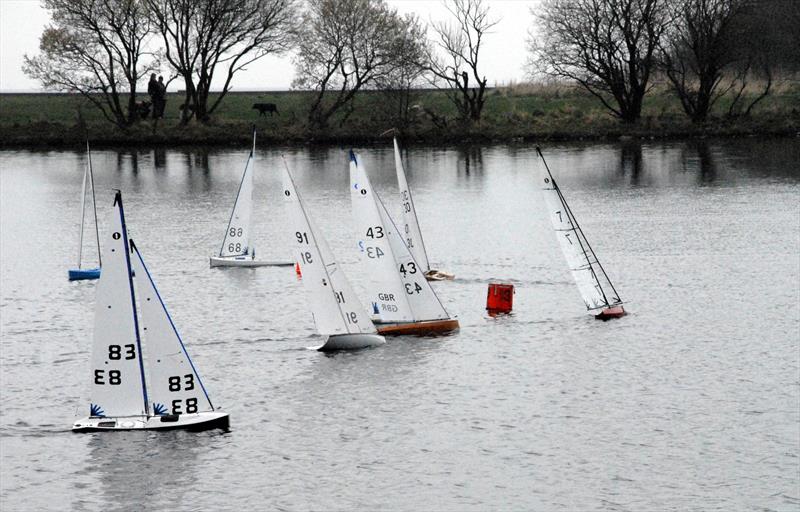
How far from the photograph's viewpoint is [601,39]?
98438 mm

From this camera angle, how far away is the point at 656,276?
151 ft

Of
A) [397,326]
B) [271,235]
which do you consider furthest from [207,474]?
[271,235]

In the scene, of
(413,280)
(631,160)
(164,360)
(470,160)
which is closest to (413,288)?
(413,280)

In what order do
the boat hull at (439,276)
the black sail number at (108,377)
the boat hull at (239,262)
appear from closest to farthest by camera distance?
the black sail number at (108,377), the boat hull at (439,276), the boat hull at (239,262)

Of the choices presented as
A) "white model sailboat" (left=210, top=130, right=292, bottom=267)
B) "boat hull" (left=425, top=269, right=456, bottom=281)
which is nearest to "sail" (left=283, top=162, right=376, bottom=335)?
"boat hull" (left=425, top=269, right=456, bottom=281)

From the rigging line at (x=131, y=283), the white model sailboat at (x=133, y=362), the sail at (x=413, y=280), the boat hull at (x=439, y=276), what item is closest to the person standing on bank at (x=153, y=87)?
the boat hull at (x=439, y=276)

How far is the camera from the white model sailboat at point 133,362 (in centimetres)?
2594

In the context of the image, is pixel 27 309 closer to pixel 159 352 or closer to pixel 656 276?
pixel 159 352

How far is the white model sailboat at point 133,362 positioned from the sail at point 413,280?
982 cm

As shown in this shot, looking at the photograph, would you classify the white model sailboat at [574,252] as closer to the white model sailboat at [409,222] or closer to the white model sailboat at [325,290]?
the white model sailboat at [409,222]

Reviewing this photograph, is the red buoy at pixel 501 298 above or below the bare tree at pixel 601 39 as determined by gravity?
below

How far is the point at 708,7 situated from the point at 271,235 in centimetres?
5353

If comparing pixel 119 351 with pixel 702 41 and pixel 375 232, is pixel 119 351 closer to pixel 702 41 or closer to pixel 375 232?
pixel 375 232

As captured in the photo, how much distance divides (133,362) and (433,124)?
8383cm
